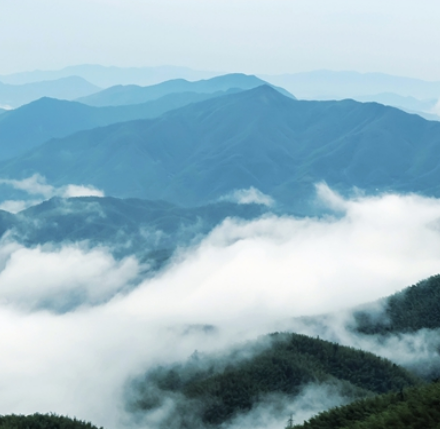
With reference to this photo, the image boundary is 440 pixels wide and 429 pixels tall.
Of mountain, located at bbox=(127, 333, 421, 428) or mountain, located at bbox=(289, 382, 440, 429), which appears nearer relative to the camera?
mountain, located at bbox=(289, 382, 440, 429)

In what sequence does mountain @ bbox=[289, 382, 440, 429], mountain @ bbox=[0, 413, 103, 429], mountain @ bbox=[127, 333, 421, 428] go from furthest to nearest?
1. mountain @ bbox=[127, 333, 421, 428]
2. mountain @ bbox=[0, 413, 103, 429]
3. mountain @ bbox=[289, 382, 440, 429]

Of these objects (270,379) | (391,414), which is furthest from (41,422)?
(270,379)

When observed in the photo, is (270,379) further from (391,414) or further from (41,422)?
(391,414)

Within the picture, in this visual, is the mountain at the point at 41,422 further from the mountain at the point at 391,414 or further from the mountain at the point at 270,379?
the mountain at the point at 270,379

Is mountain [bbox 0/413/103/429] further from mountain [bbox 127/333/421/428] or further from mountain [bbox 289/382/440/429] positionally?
mountain [bbox 127/333/421/428]

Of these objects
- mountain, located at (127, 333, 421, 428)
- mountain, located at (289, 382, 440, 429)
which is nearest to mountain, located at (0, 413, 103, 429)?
mountain, located at (289, 382, 440, 429)

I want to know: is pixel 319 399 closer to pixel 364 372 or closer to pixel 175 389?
pixel 364 372
